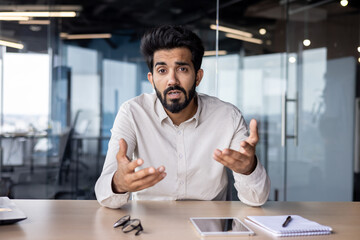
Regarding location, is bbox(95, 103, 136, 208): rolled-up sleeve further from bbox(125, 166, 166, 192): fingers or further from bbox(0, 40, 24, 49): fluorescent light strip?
bbox(0, 40, 24, 49): fluorescent light strip

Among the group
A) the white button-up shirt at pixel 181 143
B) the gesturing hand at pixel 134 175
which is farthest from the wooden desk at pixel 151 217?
the white button-up shirt at pixel 181 143

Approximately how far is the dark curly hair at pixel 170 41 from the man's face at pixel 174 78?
3 centimetres

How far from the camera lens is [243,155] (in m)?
1.64

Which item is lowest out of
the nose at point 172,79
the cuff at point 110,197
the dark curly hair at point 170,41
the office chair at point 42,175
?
the office chair at point 42,175

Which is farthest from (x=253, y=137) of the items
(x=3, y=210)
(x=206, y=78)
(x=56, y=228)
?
(x=206, y=78)

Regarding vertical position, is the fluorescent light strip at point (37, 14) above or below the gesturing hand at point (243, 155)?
above

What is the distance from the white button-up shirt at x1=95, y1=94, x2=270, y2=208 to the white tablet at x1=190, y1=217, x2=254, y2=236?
549 millimetres

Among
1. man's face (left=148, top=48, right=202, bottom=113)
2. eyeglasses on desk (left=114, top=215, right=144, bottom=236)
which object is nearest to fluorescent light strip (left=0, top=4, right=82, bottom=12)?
man's face (left=148, top=48, right=202, bottom=113)

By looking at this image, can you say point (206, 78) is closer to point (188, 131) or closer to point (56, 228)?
point (188, 131)

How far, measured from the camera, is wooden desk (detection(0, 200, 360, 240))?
1348mm

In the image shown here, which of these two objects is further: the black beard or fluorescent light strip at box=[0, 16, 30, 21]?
fluorescent light strip at box=[0, 16, 30, 21]

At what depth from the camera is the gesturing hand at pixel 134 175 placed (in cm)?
146

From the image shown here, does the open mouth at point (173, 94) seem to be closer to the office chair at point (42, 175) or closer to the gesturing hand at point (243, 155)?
the gesturing hand at point (243, 155)

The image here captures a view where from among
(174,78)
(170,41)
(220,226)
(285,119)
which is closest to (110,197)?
(220,226)
